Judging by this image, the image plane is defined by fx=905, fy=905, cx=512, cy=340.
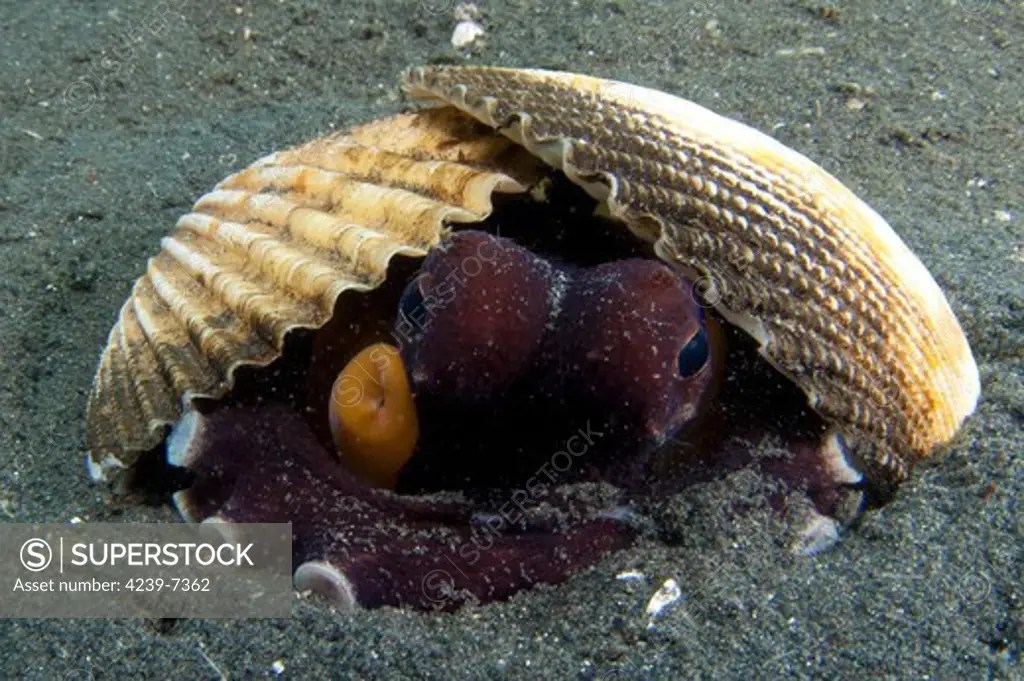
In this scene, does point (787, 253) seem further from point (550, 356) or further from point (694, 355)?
point (550, 356)

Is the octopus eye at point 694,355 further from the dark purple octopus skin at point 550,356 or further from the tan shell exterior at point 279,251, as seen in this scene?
the tan shell exterior at point 279,251

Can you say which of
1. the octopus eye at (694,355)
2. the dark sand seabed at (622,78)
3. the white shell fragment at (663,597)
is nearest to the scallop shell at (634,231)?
the octopus eye at (694,355)

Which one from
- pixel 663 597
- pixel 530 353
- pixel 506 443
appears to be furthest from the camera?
pixel 506 443

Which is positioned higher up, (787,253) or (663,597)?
(787,253)

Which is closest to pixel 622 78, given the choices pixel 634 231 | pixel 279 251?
pixel 634 231

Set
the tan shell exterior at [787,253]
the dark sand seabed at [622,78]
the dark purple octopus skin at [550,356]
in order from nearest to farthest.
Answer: the dark sand seabed at [622,78]
the dark purple octopus skin at [550,356]
the tan shell exterior at [787,253]

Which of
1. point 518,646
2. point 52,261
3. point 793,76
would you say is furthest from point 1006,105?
point 52,261
